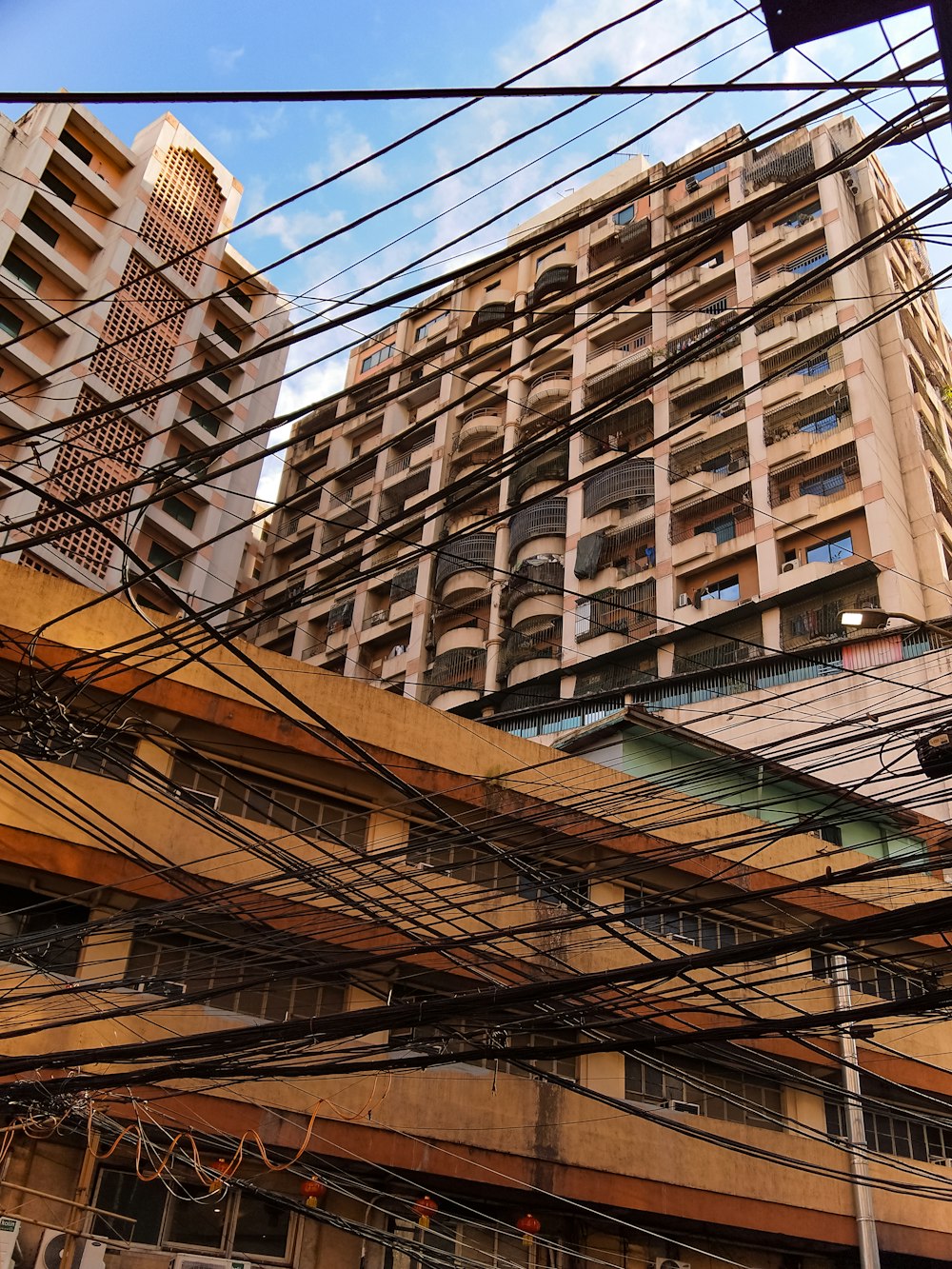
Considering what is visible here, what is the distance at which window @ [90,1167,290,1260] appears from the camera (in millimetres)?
10414

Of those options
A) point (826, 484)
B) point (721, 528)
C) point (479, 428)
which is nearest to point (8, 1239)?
point (721, 528)

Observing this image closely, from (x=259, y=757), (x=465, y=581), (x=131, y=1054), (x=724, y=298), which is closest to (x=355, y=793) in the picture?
(x=259, y=757)

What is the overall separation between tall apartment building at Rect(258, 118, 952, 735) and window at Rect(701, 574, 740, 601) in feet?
0.21

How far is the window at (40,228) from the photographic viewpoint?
26.1m

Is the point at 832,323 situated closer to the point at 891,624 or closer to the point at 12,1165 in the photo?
the point at 891,624

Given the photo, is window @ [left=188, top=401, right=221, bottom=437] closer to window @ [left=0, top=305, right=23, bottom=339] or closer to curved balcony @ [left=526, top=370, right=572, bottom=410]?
window @ [left=0, top=305, right=23, bottom=339]

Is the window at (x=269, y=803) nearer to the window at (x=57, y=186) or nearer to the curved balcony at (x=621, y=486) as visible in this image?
the curved balcony at (x=621, y=486)

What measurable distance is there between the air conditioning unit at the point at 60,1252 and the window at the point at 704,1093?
628 cm

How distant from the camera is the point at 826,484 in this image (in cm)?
2580

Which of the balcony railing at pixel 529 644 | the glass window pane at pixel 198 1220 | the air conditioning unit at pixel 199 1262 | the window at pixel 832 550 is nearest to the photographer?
the air conditioning unit at pixel 199 1262

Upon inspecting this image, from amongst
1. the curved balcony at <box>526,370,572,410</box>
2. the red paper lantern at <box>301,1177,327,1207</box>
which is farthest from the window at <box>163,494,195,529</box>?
the red paper lantern at <box>301,1177,327,1207</box>

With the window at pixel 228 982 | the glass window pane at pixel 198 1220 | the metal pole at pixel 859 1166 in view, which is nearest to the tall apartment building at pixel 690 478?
the metal pole at pixel 859 1166

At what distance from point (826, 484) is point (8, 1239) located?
21939 mm

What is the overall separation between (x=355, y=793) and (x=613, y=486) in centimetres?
1728
